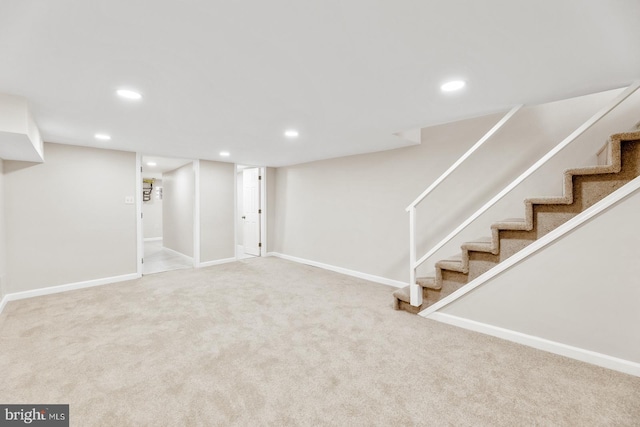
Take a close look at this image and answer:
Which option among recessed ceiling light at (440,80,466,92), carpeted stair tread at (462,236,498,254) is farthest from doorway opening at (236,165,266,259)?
recessed ceiling light at (440,80,466,92)

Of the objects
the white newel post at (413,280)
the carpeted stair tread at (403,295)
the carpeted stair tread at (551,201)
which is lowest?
the carpeted stair tread at (403,295)

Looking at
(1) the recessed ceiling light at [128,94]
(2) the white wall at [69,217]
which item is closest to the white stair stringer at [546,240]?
(1) the recessed ceiling light at [128,94]

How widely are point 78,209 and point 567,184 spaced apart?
5938 millimetres

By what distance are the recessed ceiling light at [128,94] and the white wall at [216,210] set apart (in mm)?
3196

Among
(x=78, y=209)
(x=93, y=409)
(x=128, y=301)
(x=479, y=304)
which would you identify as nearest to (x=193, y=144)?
(x=78, y=209)

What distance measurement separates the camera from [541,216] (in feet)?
7.66

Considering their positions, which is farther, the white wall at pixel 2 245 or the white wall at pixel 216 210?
the white wall at pixel 216 210

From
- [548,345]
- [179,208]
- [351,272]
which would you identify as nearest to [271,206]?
[179,208]

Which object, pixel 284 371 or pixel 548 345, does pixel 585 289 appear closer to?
pixel 548 345

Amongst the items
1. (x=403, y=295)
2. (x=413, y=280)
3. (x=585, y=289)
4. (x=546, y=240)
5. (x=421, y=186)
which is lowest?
(x=403, y=295)

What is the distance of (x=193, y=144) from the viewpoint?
3.95 meters

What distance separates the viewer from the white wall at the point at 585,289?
1952 mm

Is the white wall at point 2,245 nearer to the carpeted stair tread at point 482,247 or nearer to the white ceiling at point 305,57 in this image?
the white ceiling at point 305,57

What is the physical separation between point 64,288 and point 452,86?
544 cm
